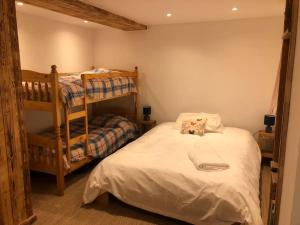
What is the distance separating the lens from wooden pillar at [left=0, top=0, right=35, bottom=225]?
1.98 m

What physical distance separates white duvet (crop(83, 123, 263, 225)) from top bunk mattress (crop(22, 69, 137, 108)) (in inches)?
34.4

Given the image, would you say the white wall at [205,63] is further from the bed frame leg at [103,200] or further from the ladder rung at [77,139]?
the bed frame leg at [103,200]

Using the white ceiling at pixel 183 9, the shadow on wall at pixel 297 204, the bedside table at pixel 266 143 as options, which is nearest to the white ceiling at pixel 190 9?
the white ceiling at pixel 183 9

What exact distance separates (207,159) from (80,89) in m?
1.75

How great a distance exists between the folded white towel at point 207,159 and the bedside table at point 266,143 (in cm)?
128

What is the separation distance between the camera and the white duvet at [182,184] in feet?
6.83

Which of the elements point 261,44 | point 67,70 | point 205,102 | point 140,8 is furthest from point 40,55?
point 261,44

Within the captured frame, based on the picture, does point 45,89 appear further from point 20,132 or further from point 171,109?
point 171,109

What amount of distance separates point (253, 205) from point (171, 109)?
2.55 meters

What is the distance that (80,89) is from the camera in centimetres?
309

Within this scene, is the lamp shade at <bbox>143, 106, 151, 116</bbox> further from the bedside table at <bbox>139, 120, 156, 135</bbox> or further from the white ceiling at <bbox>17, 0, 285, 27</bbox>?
the white ceiling at <bbox>17, 0, 285, 27</bbox>

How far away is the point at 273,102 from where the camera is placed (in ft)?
11.8

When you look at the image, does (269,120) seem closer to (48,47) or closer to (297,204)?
(297,204)

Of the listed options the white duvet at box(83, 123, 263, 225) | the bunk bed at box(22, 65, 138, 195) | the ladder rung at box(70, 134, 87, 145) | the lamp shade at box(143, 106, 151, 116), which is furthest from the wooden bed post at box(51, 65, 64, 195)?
the lamp shade at box(143, 106, 151, 116)
